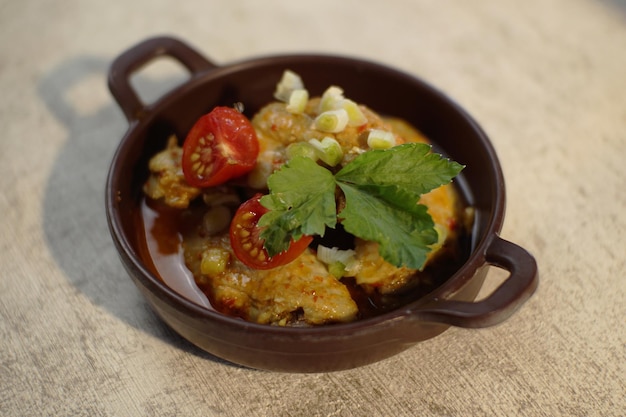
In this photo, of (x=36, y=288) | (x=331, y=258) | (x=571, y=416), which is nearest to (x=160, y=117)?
(x=36, y=288)

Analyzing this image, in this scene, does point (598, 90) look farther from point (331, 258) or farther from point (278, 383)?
point (278, 383)

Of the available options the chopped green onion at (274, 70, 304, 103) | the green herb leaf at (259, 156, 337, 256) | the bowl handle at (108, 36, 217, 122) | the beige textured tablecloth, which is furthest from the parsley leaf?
the bowl handle at (108, 36, 217, 122)

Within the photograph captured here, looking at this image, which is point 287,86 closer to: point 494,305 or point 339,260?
point 339,260

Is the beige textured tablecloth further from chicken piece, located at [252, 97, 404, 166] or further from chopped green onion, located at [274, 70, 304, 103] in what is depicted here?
chopped green onion, located at [274, 70, 304, 103]

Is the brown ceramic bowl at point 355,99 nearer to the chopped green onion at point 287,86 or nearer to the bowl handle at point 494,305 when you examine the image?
the bowl handle at point 494,305

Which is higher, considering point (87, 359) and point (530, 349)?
point (530, 349)

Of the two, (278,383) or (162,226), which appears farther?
(162,226)
